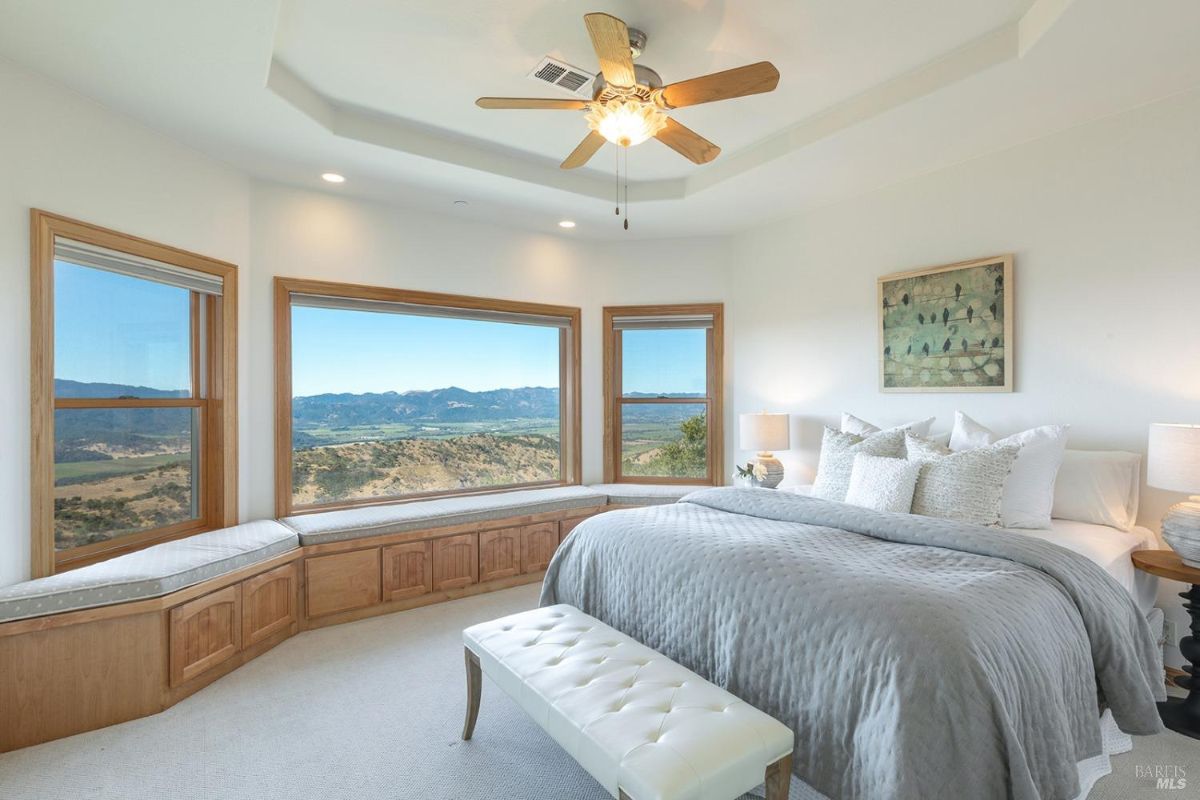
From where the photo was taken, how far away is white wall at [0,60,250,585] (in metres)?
2.36

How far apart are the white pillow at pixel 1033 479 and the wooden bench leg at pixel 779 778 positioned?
174 cm

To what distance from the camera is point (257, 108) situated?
2697 mm

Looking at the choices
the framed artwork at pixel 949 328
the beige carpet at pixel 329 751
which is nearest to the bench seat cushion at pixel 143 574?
the beige carpet at pixel 329 751

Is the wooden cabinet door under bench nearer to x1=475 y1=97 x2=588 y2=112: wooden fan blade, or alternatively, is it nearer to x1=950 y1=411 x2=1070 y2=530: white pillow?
x1=475 y1=97 x2=588 y2=112: wooden fan blade

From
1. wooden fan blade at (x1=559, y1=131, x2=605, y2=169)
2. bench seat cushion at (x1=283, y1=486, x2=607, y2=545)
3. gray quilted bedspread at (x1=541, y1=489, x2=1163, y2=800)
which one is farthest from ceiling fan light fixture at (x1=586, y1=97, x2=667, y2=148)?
bench seat cushion at (x1=283, y1=486, x2=607, y2=545)

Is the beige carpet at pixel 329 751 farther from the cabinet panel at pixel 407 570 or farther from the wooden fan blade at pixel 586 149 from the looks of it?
the wooden fan blade at pixel 586 149

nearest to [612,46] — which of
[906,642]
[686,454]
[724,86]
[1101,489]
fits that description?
[724,86]

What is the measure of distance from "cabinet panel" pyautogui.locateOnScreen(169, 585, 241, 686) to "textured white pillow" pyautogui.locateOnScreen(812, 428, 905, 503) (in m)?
3.07

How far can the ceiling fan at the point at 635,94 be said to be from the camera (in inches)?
76.7

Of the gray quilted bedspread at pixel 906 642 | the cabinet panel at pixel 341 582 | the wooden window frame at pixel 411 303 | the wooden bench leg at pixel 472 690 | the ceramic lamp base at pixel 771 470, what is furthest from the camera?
the ceramic lamp base at pixel 771 470

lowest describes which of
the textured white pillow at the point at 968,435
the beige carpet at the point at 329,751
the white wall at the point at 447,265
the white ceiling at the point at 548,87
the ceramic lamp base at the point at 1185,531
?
the beige carpet at the point at 329,751

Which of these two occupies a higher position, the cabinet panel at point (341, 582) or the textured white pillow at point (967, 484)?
the textured white pillow at point (967, 484)

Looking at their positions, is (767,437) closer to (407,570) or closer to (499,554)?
(499,554)

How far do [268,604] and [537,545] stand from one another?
1737mm
